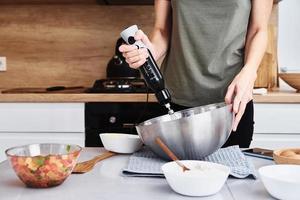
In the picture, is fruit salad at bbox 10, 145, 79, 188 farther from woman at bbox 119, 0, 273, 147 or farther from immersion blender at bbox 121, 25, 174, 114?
woman at bbox 119, 0, 273, 147

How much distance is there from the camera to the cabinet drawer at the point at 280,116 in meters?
1.93

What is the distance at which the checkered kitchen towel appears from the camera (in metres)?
0.83

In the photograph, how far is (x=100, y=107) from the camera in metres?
1.97

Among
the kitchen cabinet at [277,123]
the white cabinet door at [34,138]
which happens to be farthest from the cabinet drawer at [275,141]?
the white cabinet door at [34,138]

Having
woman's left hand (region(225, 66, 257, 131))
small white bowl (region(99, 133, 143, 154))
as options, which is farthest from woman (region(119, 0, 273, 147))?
small white bowl (region(99, 133, 143, 154))

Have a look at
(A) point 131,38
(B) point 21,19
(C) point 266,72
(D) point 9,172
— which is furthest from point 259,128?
(B) point 21,19

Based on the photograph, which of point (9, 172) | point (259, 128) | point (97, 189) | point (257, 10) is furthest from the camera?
point (259, 128)

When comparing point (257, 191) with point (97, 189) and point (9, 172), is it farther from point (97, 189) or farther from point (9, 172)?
point (9, 172)

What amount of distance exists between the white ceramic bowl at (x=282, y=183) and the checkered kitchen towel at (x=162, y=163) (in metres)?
0.07

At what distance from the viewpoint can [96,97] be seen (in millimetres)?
1951

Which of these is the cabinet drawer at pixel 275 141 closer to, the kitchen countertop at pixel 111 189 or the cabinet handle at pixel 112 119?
the cabinet handle at pixel 112 119

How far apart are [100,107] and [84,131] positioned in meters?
0.14

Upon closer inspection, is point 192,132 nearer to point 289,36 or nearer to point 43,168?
point 43,168

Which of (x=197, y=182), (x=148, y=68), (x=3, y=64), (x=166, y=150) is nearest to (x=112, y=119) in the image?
(x=3, y=64)
